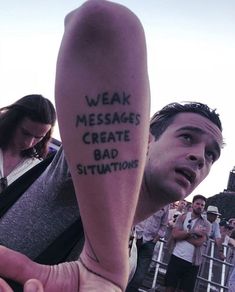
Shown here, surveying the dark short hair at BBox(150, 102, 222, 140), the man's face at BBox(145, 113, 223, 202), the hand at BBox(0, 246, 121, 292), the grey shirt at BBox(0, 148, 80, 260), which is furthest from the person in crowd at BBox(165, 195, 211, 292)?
the hand at BBox(0, 246, 121, 292)

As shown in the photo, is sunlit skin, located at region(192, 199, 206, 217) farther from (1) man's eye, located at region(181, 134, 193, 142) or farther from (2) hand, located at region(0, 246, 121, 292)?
(2) hand, located at region(0, 246, 121, 292)

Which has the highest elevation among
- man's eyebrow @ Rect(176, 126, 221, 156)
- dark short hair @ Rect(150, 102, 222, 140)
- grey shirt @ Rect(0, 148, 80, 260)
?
dark short hair @ Rect(150, 102, 222, 140)

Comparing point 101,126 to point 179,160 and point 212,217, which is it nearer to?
point 179,160

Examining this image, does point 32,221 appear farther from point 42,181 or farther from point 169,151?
point 169,151

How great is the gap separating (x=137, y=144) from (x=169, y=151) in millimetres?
472

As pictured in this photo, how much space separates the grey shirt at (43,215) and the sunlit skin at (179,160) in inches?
8.8

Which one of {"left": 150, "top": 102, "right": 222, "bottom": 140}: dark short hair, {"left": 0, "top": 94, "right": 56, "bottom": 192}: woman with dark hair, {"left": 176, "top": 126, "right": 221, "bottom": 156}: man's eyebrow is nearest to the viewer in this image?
{"left": 176, "top": 126, "right": 221, "bottom": 156}: man's eyebrow

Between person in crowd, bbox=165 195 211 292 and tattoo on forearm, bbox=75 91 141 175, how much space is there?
6117mm

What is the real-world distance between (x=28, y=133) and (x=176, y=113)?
1675 millimetres

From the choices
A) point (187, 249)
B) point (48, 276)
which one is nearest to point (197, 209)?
point (187, 249)

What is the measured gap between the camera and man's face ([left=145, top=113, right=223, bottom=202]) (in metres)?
1.09

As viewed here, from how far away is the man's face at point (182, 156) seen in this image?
1094mm

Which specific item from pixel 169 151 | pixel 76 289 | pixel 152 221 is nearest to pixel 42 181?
pixel 169 151

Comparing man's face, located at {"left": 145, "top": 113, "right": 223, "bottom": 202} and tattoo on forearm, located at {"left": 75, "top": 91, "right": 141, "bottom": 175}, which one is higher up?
man's face, located at {"left": 145, "top": 113, "right": 223, "bottom": 202}
